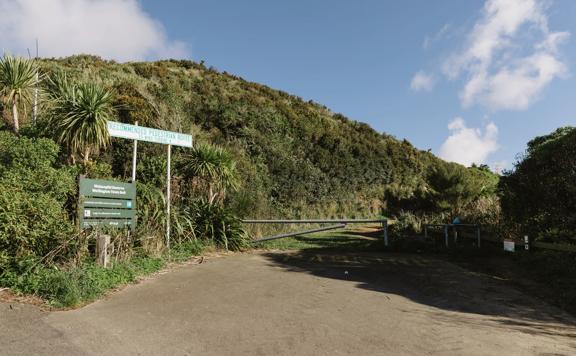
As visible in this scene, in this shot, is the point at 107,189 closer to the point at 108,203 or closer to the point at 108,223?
the point at 108,203

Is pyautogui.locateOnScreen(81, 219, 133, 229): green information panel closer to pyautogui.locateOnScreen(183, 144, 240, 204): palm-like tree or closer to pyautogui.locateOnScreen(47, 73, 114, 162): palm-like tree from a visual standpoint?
pyautogui.locateOnScreen(47, 73, 114, 162): palm-like tree

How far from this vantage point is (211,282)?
7324mm

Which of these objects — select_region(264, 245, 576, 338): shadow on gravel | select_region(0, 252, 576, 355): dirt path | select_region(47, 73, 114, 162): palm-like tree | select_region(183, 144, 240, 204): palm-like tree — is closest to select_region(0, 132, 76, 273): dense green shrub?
select_region(0, 252, 576, 355): dirt path

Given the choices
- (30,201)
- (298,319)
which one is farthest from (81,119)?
(298,319)

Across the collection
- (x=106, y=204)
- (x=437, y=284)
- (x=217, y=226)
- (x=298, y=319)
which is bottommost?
(x=298, y=319)

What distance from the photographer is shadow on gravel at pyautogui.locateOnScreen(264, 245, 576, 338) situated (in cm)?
561

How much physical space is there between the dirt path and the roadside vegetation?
0.94m

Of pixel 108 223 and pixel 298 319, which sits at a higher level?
pixel 108 223

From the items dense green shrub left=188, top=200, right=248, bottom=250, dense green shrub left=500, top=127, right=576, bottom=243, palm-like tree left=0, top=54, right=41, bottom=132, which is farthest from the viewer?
dense green shrub left=188, top=200, right=248, bottom=250

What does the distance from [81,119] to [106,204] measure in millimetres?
2654

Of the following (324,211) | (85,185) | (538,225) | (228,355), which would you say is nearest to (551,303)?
(538,225)

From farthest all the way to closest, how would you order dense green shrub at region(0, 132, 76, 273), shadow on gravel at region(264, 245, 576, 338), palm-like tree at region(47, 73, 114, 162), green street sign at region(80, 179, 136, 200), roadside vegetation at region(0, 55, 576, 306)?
palm-like tree at region(47, 73, 114, 162)
green street sign at region(80, 179, 136, 200)
roadside vegetation at region(0, 55, 576, 306)
dense green shrub at region(0, 132, 76, 273)
shadow on gravel at region(264, 245, 576, 338)

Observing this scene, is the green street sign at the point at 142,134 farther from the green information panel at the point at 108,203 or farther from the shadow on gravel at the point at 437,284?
the shadow on gravel at the point at 437,284

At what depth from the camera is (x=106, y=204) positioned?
795 cm
